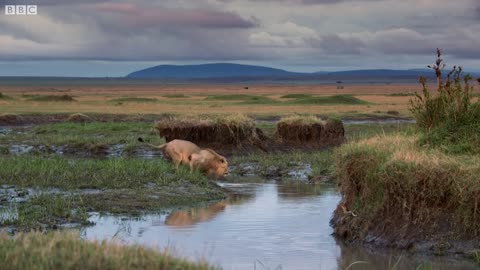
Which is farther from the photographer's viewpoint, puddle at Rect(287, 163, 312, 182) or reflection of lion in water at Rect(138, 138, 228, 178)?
puddle at Rect(287, 163, 312, 182)

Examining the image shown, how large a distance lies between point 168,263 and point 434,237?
5717 millimetres

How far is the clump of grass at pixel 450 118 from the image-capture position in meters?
13.4

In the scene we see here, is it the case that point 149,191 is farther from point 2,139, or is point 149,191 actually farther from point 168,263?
point 2,139

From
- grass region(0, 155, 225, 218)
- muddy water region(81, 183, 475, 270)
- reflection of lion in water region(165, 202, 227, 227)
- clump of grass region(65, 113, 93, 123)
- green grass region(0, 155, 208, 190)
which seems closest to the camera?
muddy water region(81, 183, 475, 270)

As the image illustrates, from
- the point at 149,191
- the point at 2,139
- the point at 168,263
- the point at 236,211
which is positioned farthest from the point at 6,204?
the point at 2,139

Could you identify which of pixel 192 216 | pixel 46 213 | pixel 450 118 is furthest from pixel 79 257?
pixel 450 118

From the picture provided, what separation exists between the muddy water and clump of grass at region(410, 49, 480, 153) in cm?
228

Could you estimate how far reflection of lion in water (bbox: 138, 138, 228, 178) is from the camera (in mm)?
19969

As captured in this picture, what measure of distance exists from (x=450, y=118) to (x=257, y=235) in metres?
3.81

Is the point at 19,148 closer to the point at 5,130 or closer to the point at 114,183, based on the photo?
the point at 5,130

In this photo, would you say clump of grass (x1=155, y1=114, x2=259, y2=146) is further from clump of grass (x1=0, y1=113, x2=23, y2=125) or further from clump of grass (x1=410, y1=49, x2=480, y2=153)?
clump of grass (x1=0, y1=113, x2=23, y2=125)

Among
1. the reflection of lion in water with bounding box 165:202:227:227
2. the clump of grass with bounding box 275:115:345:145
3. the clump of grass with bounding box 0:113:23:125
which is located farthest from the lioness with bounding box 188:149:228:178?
the clump of grass with bounding box 0:113:23:125

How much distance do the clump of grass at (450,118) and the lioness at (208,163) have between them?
6310 mm

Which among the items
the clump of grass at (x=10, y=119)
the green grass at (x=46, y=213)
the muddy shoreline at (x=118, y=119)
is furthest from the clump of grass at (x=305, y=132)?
the clump of grass at (x=10, y=119)
